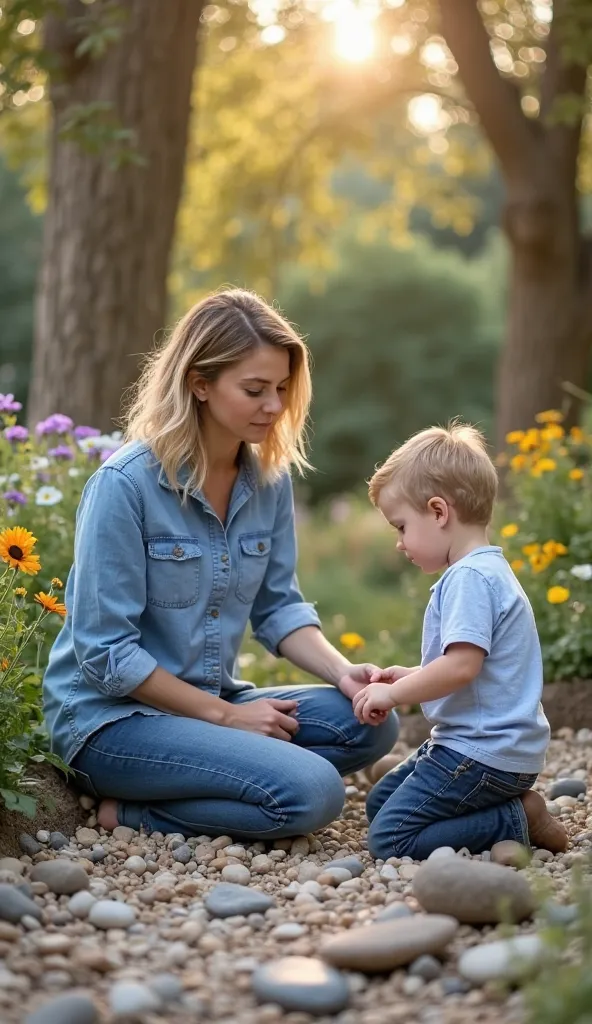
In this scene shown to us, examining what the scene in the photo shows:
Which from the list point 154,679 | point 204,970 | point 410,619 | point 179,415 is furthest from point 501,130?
point 204,970

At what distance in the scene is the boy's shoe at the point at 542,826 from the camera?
9.18ft

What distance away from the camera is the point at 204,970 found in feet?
6.69

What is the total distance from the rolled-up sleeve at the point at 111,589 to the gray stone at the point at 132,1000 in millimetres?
1087

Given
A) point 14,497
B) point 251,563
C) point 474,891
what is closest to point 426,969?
point 474,891

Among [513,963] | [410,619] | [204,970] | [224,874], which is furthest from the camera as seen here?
[410,619]

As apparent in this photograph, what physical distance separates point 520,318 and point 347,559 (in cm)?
531

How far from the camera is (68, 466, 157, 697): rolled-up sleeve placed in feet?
9.46

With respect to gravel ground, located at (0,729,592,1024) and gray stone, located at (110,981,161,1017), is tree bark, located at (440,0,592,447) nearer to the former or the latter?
gravel ground, located at (0,729,592,1024)

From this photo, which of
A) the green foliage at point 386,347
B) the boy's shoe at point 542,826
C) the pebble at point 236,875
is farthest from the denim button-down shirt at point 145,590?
the green foliage at point 386,347

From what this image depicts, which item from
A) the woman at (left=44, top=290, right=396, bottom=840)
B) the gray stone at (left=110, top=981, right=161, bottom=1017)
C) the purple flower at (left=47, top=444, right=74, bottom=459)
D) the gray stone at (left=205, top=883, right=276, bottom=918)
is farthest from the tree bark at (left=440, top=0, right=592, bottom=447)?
the gray stone at (left=110, top=981, right=161, bottom=1017)

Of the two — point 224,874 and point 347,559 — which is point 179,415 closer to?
point 224,874

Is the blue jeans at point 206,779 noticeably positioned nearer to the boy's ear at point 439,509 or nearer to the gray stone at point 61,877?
the gray stone at point 61,877

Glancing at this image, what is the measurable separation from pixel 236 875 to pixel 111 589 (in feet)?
2.48

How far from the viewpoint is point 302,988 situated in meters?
1.87
